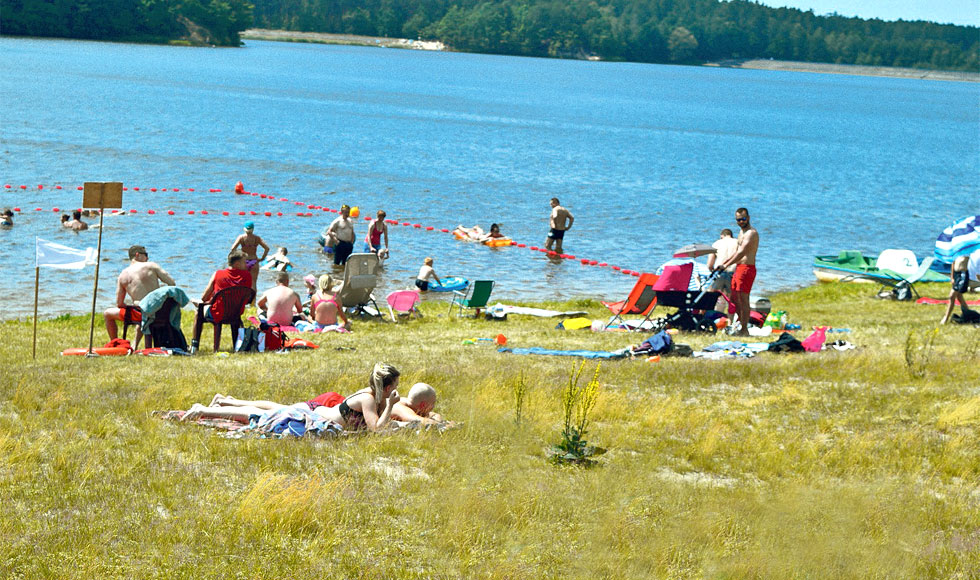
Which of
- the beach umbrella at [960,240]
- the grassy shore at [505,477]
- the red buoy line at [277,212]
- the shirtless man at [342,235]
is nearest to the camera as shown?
the grassy shore at [505,477]

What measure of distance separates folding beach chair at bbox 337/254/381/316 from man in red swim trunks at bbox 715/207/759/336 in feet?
19.3

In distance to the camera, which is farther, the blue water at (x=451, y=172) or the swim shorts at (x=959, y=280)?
the blue water at (x=451, y=172)

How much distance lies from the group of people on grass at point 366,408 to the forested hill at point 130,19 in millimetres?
153310

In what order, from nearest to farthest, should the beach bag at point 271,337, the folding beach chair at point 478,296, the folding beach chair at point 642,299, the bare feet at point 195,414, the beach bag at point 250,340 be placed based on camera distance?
the bare feet at point 195,414
the beach bag at point 250,340
the beach bag at point 271,337
the folding beach chair at point 642,299
the folding beach chair at point 478,296

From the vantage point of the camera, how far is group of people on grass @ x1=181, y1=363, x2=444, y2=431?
335 inches

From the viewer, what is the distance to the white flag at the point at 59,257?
38.3 feet

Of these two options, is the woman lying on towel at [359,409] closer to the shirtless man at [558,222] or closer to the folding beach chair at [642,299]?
the folding beach chair at [642,299]

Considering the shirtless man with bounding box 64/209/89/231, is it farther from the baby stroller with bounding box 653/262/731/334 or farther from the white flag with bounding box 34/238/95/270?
the baby stroller with bounding box 653/262/731/334

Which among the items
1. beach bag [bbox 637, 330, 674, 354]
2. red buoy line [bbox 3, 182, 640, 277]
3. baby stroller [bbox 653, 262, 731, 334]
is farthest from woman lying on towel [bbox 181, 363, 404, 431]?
red buoy line [bbox 3, 182, 640, 277]

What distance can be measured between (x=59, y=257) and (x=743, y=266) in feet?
31.5

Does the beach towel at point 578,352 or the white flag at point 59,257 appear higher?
the white flag at point 59,257

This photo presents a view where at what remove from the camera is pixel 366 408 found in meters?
8.52

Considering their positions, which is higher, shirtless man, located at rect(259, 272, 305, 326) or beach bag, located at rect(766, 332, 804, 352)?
beach bag, located at rect(766, 332, 804, 352)

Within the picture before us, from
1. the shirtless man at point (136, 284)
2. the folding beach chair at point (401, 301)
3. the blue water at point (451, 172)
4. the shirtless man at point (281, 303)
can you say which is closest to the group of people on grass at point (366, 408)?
the shirtless man at point (136, 284)
